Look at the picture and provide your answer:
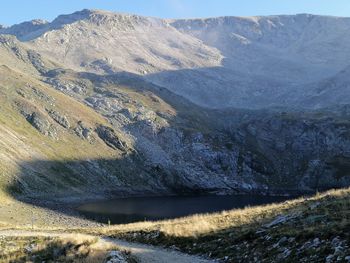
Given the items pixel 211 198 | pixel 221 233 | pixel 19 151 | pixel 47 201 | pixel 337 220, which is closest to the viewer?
pixel 337 220

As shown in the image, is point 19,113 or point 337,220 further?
point 19,113

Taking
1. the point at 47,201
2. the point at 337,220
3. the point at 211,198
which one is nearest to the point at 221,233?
the point at 337,220

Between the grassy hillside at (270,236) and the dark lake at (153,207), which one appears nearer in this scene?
the grassy hillside at (270,236)

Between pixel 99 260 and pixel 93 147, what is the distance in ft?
572

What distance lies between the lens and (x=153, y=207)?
141000 mm

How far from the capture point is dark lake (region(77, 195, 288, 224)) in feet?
392

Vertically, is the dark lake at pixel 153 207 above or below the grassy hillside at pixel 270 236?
below

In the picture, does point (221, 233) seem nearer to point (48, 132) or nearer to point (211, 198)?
point (211, 198)

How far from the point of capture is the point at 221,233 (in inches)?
1221

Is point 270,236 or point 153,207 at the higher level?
point 270,236

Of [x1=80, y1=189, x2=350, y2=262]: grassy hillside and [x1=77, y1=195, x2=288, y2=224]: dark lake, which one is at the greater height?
[x1=80, y1=189, x2=350, y2=262]: grassy hillside

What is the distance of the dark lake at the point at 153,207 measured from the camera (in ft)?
392

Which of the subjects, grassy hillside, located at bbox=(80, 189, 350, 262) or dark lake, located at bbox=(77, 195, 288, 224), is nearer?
grassy hillside, located at bbox=(80, 189, 350, 262)

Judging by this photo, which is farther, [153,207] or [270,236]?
[153,207]
